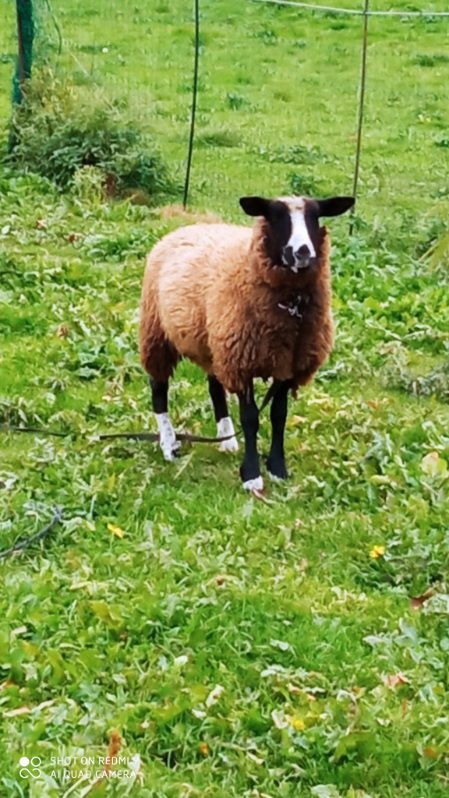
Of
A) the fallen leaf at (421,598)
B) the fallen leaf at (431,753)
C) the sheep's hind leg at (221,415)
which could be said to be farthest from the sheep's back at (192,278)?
the fallen leaf at (431,753)

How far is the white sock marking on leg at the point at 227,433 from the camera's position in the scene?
287 inches

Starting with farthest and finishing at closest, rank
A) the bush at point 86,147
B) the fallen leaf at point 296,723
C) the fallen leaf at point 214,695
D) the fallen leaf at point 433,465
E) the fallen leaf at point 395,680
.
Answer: the bush at point 86,147 → the fallen leaf at point 433,465 → the fallen leaf at point 395,680 → the fallen leaf at point 214,695 → the fallen leaf at point 296,723

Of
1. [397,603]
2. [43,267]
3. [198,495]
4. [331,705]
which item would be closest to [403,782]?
[331,705]

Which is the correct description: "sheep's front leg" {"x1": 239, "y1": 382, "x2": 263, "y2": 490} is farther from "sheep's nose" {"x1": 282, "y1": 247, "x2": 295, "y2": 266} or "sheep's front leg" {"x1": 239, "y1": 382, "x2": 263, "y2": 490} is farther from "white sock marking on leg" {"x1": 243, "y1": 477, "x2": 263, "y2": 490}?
"sheep's nose" {"x1": 282, "y1": 247, "x2": 295, "y2": 266}

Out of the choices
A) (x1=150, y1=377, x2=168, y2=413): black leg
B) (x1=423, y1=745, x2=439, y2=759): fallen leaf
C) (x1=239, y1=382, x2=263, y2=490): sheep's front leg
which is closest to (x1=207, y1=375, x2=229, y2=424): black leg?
(x1=150, y1=377, x2=168, y2=413): black leg

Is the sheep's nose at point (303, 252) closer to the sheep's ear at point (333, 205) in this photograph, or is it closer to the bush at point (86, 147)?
the sheep's ear at point (333, 205)

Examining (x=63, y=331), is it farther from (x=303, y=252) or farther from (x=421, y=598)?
(x=421, y=598)

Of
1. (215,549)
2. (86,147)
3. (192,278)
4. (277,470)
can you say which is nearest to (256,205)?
(192,278)

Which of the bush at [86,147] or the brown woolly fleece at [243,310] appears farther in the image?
the bush at [86,147]

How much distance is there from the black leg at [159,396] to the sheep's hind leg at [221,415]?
260mm

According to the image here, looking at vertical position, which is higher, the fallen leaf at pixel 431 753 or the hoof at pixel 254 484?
the hoof at pixel 254 484

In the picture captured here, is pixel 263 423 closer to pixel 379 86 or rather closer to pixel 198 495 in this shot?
pixel 198 495

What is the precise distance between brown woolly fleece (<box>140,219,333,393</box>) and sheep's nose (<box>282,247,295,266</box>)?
0.10 meters

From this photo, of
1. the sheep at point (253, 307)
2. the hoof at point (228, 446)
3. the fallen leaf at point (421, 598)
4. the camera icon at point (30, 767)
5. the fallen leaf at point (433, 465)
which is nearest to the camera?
the camera icon at point (30, 767)
